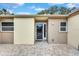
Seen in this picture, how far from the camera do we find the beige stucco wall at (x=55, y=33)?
34.8 ft

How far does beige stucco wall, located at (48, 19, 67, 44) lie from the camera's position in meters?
10.6

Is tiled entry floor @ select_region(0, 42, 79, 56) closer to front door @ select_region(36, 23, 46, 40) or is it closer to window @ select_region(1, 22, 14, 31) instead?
window @ select_region(1, 22, 14, 31)

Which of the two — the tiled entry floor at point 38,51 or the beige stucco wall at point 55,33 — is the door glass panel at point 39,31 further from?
the tiled entry floor at point 38,51

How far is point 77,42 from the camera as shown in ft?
26.1

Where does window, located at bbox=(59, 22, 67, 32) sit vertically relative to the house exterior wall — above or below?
above

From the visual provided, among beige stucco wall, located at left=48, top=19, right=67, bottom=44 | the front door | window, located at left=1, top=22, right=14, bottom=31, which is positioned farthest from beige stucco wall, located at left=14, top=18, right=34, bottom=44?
the front door

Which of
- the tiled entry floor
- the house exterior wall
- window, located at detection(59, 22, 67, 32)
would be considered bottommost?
the tiled entry floor

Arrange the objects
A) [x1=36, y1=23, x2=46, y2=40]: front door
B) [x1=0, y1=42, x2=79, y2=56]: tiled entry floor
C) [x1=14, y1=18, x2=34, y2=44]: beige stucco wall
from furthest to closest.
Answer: [x1=36, y1=23, x2=46, y2=40]: front door → [x1=14, y1=18, x2=34, y2=44]: beige stucco wall → [x1=0, y1=42, x2=79, y2=56]: tiled entry floor

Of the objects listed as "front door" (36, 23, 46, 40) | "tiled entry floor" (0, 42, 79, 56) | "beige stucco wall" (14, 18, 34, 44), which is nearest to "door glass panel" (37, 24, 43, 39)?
"front door" (36, 23, 46, 40)

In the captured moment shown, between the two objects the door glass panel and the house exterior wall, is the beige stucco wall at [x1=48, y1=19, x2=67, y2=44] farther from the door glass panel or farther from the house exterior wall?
the house exterior wall

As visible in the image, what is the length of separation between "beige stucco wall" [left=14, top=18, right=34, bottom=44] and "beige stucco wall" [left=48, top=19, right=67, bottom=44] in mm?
1351

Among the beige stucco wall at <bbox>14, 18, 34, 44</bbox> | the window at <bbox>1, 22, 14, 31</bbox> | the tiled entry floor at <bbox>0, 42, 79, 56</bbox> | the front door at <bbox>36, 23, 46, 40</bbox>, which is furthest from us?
the front door at <bbox>36, 23, 46, 40</bbox>

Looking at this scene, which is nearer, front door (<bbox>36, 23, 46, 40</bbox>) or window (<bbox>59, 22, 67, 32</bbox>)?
window (<bbox>59, 22, 67, 32</bbox>)

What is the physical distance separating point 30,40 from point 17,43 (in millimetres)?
954
